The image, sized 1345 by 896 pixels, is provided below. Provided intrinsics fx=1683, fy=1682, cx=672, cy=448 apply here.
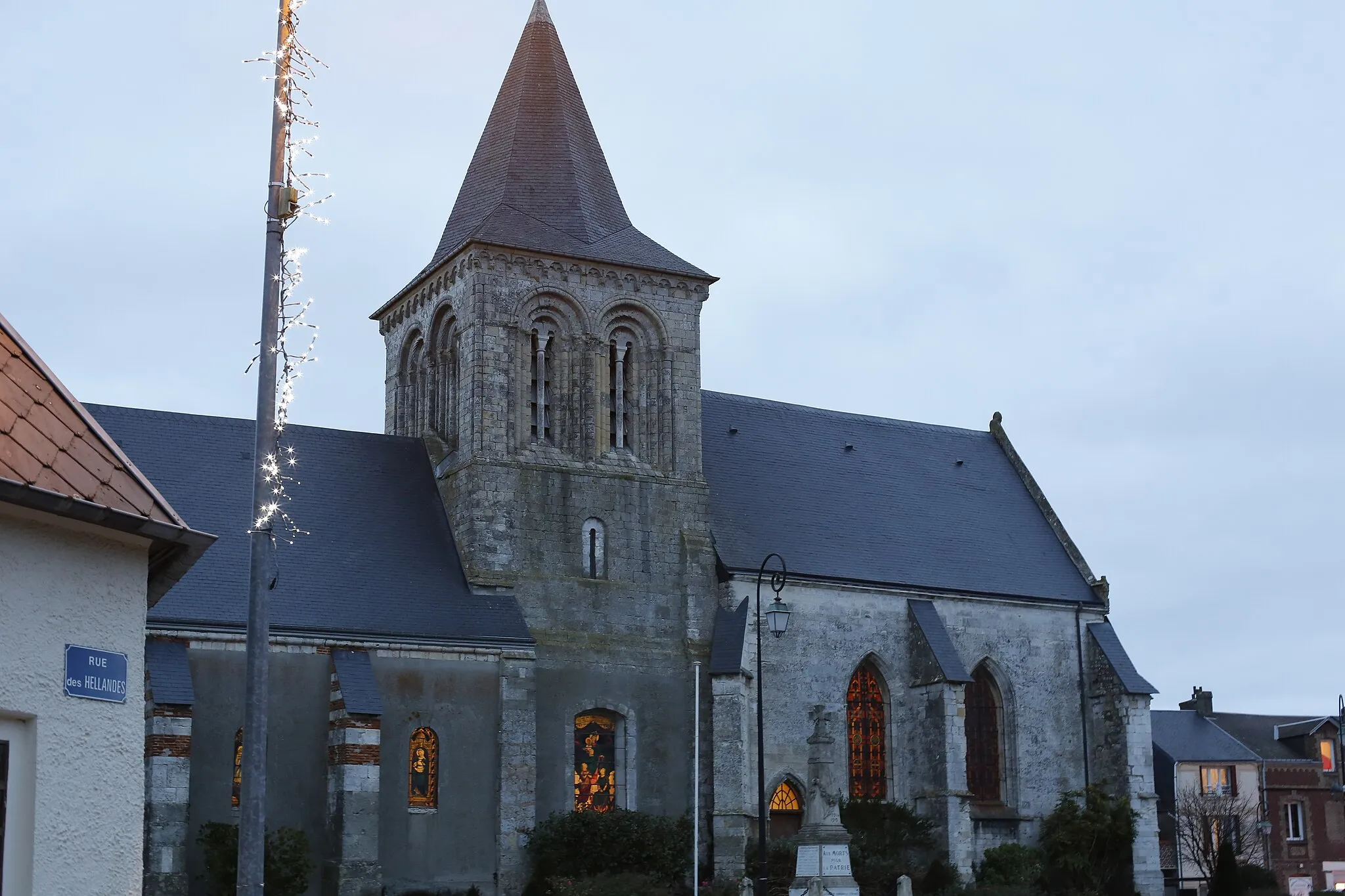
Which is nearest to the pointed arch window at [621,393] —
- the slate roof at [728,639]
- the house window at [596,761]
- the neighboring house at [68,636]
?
the slate roof at [728,639]

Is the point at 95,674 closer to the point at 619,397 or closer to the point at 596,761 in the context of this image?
the point at 596,761

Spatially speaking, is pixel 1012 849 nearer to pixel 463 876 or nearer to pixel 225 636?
pixel 463 876

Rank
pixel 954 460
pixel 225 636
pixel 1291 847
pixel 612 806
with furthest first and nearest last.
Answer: pixel 1291 847 → pixel 954 460 → pixel 612 806 → pixel 225 636

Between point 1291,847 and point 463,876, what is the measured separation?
3317 centimetres

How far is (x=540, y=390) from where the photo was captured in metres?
35.9

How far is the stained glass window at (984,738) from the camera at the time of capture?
39281mm

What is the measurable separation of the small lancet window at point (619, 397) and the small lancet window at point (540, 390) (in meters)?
1.36

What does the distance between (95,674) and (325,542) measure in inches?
914

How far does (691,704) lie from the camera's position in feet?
115

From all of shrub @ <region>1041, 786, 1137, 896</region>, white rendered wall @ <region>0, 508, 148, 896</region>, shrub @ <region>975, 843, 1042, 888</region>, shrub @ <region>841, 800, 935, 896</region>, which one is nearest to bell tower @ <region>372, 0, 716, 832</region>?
shrub @ <region>841, 800, 935, 896</region>

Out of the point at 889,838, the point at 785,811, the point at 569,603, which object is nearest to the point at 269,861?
the point at 569,603

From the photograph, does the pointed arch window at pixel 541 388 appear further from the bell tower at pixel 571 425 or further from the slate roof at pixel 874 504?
the slate roof at pixel 874 504

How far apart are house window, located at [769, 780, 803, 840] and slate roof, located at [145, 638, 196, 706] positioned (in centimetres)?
1254

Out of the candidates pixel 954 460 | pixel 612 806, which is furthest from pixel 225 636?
pixel 954 460
